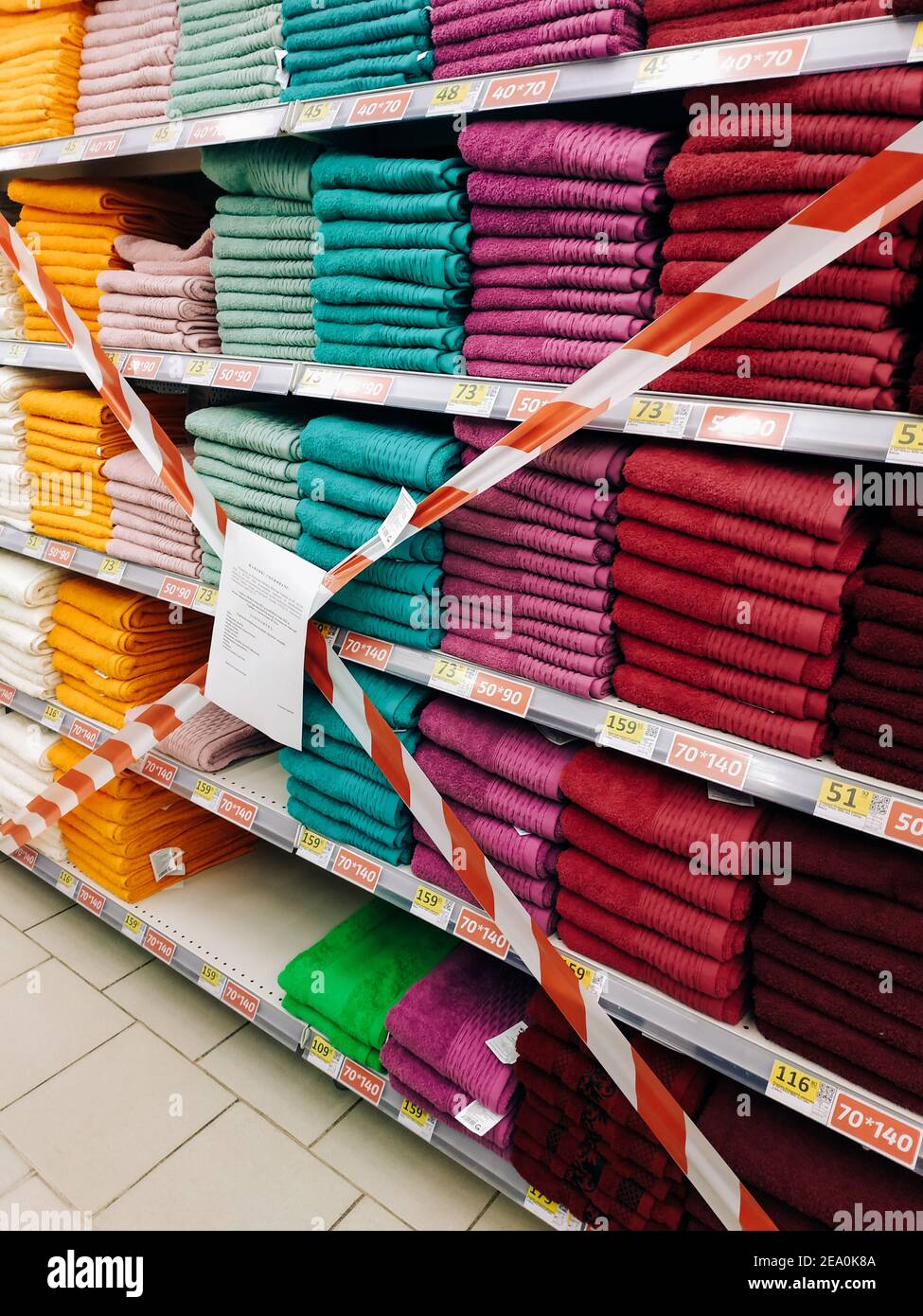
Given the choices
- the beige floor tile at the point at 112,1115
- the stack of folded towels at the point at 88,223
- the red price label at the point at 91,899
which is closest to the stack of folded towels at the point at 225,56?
the stack of folded towels at the point at 88,223

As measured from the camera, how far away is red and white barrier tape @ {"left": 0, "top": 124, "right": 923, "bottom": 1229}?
0.97 m

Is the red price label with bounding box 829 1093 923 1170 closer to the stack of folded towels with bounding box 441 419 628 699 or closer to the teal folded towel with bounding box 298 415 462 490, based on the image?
the stack of folded towels with bounding box 441 419 628 699

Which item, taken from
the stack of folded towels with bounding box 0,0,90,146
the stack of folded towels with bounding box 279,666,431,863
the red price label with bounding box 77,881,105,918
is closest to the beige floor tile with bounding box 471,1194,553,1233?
the stack of folded towels with bounding box 279,666,431,863

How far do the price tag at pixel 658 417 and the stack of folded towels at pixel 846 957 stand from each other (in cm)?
60

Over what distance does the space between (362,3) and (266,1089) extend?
7.25ft

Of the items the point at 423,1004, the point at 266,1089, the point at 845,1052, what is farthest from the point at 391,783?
the point at 266,1089

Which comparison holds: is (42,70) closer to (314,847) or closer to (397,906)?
(314,847)

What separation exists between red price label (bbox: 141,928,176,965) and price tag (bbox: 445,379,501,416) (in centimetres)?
165

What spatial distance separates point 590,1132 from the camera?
4.89 ft

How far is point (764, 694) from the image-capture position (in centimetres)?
120

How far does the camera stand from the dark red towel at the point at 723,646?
1.16 metres

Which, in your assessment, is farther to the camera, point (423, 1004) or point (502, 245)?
point (423, 1004)

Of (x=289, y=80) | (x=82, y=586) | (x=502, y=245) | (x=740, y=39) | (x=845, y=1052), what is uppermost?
(x=289, y=80)
